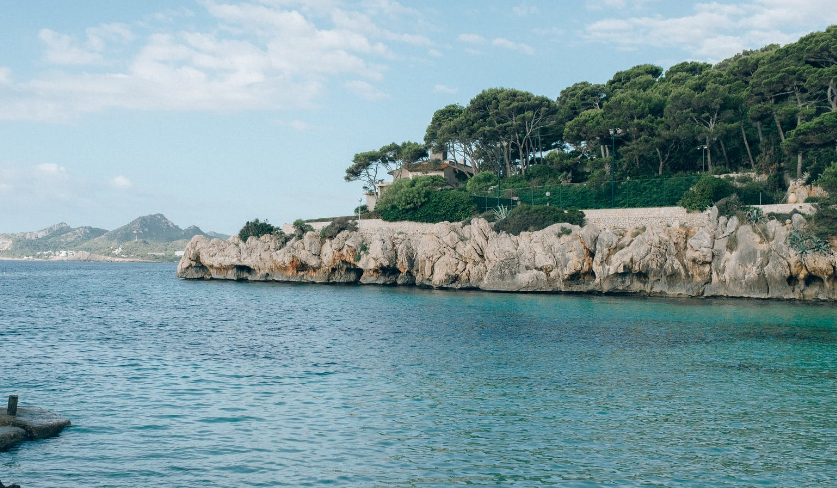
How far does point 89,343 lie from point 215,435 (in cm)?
1498

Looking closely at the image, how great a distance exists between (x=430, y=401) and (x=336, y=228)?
50230 millimetres

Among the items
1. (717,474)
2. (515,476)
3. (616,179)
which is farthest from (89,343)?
(616,179)

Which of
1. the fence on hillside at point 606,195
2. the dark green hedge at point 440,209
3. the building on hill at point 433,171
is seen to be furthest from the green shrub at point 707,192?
the building on hill at point 433,171

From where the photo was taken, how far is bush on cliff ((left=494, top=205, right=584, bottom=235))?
177 ft

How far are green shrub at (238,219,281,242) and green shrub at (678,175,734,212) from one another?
44.4 m

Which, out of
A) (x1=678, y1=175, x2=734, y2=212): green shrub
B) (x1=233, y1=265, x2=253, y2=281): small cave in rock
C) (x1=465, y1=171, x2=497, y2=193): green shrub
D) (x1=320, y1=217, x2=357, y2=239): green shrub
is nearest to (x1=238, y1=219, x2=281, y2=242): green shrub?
(x1=233, y1=265, x2=253, y2=281): small cave in rock

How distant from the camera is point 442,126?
81562 millimetres

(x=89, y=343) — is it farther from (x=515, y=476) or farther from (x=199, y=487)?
(x=515, y=476)

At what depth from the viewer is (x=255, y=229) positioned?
72.4 metres

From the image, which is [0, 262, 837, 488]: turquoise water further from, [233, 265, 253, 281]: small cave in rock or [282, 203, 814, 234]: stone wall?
[233, 265, 253, 281]: small cave in rock

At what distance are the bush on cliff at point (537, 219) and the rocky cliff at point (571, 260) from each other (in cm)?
158

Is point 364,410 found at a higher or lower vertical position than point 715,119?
lower

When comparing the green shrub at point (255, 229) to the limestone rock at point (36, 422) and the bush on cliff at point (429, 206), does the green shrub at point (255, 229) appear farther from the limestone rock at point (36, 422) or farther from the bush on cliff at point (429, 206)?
the limestone rock at point (36, 422)

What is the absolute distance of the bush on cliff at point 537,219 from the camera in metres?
54.1
